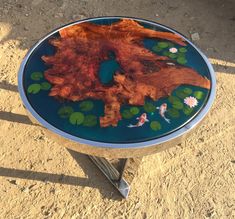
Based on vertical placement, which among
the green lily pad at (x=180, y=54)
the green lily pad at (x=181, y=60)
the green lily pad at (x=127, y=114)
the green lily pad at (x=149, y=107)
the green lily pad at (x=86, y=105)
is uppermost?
the green lily pad at (x=180, y=54)

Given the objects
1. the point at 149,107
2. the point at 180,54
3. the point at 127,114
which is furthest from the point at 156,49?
the point at 127,114

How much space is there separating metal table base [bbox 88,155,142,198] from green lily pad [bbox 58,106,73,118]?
83cm

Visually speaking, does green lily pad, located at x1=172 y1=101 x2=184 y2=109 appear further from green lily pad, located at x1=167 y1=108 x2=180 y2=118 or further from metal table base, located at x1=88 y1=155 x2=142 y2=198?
metal table base, located at x1=88 y1=155 x2=142 y2=198

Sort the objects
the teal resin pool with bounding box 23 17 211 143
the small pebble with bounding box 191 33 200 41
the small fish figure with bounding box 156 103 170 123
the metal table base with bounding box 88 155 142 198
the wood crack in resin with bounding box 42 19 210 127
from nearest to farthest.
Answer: the teal resin pool with bounding box 23 17 211 143 → the small fish figure with bounding box 156 103 170 123 → the wood crack in resin with bounding box 42 19 210 127 → the metal table base with bounding box 88 155 142 198 → the small pebble with bounding box 191 33 200 41

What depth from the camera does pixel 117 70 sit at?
2689mm

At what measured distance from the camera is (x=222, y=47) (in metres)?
4.54

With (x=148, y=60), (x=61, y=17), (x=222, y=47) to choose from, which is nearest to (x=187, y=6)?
(x=222, y=47)

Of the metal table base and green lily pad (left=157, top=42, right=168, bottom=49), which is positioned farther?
the metal table base

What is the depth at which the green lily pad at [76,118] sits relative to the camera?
7.68ft

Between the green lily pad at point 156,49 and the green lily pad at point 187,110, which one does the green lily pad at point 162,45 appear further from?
the green lily pad at point 187,110

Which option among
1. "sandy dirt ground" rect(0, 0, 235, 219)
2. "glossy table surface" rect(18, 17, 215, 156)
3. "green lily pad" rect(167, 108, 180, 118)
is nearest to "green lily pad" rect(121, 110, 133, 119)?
"glossy table surface" rect(18, 17, 215, 156)

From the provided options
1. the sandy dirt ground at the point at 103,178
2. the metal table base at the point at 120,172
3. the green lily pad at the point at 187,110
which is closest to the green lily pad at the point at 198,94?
the green lily pad at the point at 187,110

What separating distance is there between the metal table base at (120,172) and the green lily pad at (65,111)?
83 centimetres

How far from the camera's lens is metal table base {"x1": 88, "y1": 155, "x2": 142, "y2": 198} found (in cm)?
305
